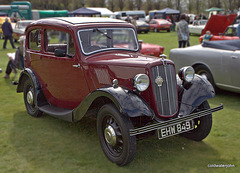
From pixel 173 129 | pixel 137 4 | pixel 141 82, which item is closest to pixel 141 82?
pixel 141 82

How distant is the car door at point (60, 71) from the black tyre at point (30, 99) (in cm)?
32

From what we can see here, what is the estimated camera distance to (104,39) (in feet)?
15.4

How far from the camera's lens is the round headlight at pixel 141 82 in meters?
3.55

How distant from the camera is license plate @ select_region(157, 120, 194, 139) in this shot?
3.47 metres

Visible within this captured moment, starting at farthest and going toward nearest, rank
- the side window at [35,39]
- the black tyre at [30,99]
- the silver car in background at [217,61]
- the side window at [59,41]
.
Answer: the silver car in background at [217,61] < the black tyre at [30,99] < the side window at [35,39] < the side window at [59,41]

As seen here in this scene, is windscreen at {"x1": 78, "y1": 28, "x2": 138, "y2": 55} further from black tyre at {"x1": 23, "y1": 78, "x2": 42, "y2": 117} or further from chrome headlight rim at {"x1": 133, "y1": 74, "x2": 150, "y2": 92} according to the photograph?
black tyre at {"x1": 23, "y1": 78, "x2": 42, "y2": 117}

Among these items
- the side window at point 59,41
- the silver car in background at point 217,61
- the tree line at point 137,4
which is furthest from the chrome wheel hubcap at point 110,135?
the tree line at point 137,4

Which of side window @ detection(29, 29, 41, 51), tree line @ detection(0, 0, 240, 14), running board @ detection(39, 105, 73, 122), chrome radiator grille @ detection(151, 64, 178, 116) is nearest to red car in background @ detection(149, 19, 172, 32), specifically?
side window @ detection(29, 29, 41, 51)

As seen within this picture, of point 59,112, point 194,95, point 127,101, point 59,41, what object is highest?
point 59,41

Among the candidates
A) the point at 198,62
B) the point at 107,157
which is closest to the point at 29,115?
the point at 107,157

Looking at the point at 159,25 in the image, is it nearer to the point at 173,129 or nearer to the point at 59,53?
the point at 59,53

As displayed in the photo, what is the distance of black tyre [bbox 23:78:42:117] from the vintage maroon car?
2 centimetres

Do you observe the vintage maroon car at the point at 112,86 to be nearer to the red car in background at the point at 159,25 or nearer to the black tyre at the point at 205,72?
the black tyre at the point at 205,72

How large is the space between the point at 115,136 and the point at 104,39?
70.1 inches
